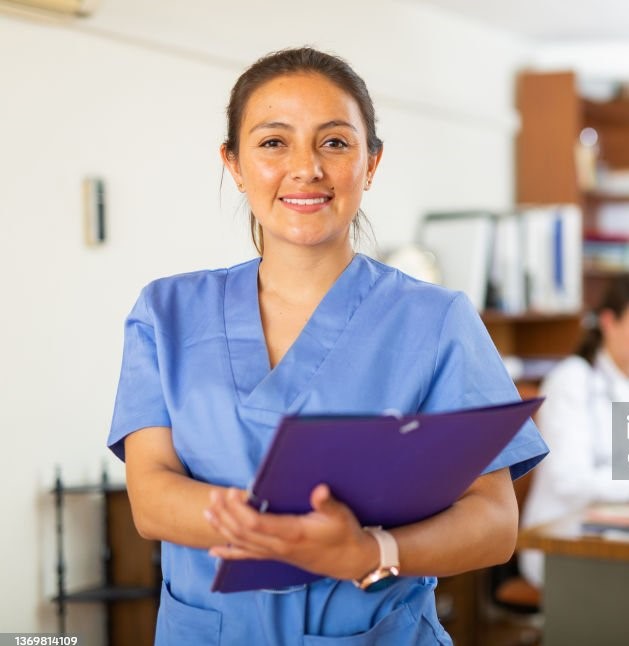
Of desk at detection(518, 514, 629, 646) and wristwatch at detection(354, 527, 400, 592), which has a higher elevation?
wristwatch at detection(354, 527, 400, 592)

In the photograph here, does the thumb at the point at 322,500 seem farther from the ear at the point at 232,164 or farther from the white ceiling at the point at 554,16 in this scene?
the white ceiling at the point at 554,16

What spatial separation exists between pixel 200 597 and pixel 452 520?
12.3 inches

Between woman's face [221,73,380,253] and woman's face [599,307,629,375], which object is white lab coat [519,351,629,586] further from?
woman's face [221,73,380,253]

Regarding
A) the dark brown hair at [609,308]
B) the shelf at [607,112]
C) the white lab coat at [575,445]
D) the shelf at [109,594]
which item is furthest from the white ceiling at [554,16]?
the shelf at [109,594]

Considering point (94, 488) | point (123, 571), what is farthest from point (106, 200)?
point (123, 571)

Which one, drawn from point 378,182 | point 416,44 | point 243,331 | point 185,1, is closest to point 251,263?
point 243,331

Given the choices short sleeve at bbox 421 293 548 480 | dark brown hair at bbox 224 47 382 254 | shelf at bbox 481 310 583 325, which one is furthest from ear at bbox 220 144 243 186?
shelf at bbox 481 310 583 325

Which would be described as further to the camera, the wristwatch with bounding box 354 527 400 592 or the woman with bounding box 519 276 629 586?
the woman with bounding box 519 276 629 586

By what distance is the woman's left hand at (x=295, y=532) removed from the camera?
A: 3.55ft

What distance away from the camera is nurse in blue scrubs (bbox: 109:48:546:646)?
132 centimetres

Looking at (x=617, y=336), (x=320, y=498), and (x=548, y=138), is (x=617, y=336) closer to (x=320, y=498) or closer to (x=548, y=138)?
(x=548, y=138)

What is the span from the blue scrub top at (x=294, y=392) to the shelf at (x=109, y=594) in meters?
1.65

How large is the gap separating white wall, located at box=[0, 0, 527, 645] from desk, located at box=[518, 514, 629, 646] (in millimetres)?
1213

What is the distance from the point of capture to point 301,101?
1.37 metres
